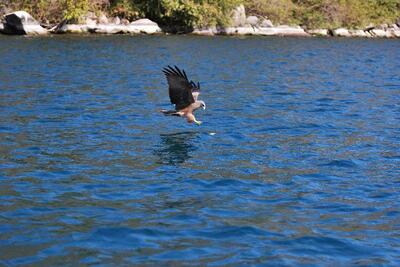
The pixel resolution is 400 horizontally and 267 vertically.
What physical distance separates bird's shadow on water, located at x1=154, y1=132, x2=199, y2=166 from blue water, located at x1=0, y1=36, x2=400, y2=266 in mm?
38

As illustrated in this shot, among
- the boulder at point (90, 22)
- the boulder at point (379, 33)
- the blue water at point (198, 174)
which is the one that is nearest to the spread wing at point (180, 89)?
the blue water at point (198, 174)

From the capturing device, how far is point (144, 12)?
143 feet

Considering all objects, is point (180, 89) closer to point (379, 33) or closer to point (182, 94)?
point (182, 94)

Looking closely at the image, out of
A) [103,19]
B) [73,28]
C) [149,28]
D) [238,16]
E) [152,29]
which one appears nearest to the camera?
[73,28]

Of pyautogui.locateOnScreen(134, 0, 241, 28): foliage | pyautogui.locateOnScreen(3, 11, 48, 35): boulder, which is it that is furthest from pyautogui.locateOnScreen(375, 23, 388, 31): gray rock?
pyautogui.locateOnScreen(3, 11, 48, 35): boulder

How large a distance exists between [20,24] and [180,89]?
85.8ft

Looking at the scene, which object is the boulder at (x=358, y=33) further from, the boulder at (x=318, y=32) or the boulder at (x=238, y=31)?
the boulder at (x=238, y=31)

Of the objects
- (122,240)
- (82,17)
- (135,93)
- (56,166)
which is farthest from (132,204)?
(82,17)

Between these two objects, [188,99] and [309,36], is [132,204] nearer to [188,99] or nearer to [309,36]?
[188,99]

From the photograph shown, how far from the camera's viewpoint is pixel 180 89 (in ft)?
41.0

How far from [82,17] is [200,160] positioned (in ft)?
100

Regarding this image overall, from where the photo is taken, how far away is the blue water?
23.0 feet

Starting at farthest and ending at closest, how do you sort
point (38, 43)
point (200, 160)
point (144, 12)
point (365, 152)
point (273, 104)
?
point (144, 12) → point (38, 43) → point (273, 104) → point (365, 152) → point (200, 160)

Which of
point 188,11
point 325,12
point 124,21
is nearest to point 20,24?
point 124,21
